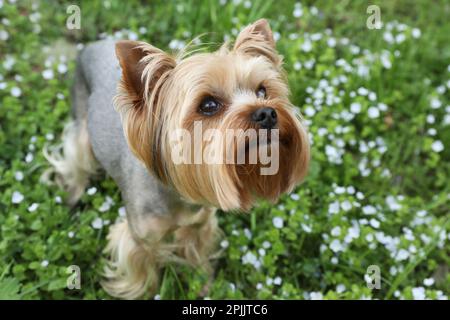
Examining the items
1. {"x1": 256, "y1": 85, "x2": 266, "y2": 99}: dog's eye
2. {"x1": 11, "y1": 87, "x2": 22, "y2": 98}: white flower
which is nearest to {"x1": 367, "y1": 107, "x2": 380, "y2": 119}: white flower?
{"x1": 256, "y1": 85, "x2": 266, "y2": 99}: dog's eye

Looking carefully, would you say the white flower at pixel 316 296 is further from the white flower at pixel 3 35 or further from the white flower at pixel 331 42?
the white flower at pixel 3 35

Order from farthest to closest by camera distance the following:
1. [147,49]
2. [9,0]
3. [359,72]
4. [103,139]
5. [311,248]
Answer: [9,0], [359,72], [311,248], [103,139], [147,49]

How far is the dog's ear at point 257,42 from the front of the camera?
2801 millimetres

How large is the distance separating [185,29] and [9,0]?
1669 mm

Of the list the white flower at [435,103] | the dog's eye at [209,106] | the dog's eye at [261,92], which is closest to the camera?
the dog's eye at [209,106]

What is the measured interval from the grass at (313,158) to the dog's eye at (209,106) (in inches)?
18.1

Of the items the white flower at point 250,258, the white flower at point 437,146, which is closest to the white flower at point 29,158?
the white flower at point 250,258

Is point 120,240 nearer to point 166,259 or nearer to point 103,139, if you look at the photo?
point 166,259

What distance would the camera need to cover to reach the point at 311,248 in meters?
3.84

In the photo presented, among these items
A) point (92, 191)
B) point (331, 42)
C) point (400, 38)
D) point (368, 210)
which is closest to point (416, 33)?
point (400, 38)

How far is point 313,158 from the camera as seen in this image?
4109 millimetres

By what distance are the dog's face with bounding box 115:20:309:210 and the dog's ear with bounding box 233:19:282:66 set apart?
0.04 metres

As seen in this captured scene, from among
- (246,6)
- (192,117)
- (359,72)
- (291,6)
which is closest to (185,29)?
(246,6)

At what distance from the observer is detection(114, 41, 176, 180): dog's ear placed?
2.46 metres
